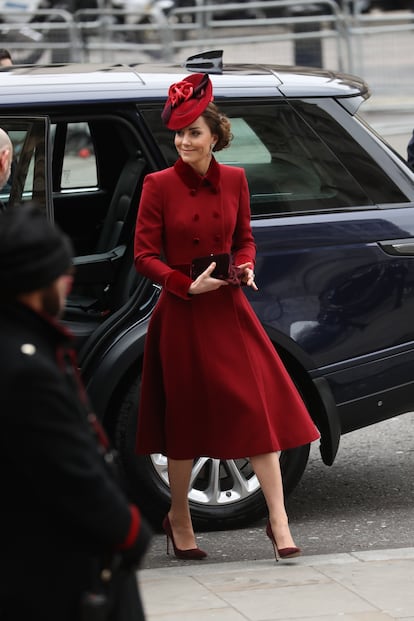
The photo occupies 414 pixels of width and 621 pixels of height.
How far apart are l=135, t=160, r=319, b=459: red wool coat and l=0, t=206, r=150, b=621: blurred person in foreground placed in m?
2.20

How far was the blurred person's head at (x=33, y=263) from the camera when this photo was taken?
8.49ft

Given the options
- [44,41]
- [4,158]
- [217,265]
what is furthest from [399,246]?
[44,41]

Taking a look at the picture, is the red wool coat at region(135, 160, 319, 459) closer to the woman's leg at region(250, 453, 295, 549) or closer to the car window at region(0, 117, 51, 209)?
the woman's leg at region(250, 453, 295, 549)

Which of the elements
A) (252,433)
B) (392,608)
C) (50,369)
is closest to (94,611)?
(50,369)

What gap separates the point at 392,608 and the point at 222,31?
13161 millimetres

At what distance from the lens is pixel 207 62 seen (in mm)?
5781

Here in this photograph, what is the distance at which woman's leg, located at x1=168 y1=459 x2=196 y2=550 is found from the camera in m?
5.07

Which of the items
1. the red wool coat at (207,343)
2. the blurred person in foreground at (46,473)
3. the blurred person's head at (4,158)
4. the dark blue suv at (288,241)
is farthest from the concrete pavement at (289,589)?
the blurred person in foreground at (46,473)

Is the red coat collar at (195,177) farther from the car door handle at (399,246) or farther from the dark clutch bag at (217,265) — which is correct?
the car door handle at (399,246)

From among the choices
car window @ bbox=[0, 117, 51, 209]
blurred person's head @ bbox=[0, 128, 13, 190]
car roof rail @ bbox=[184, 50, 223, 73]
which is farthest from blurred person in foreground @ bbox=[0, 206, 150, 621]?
car roof rail @ bbox=[184, 50, 223, 73]

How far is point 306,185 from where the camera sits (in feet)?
18.1

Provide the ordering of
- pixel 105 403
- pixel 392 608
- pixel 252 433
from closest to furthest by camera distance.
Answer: pixel 392 608, pixel 252 433, pixel 105 403

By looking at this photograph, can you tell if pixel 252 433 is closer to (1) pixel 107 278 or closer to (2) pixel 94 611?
(1) pixel 107 278

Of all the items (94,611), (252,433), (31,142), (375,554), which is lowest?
(375,554)
